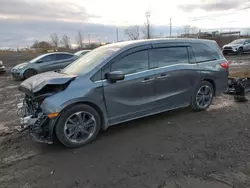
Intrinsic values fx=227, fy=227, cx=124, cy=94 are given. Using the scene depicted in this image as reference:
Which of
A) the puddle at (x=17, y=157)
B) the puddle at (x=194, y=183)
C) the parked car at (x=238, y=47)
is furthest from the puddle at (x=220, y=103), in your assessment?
the parked car at (x=238, y=47)

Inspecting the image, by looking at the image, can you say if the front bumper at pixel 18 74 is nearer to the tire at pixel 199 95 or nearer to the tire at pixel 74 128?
the tire at pixel 74 128

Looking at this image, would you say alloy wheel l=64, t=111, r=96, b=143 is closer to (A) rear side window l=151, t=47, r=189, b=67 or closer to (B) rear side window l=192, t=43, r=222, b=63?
(A) rear side window l=151, t=47, r=189, b=67

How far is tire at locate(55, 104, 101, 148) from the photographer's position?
377cm

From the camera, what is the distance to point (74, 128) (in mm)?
3930

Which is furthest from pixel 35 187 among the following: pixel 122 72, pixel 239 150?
pixel 239 150

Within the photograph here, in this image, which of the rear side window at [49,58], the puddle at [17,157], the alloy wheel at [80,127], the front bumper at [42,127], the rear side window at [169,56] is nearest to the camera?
the puddle at [17,157]

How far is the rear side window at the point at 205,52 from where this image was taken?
212 inches

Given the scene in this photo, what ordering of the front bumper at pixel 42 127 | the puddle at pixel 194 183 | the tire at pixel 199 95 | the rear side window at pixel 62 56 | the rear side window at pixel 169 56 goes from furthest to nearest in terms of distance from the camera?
the rear side window at pixel 62 56
the tire at pixel 199 95
the rear side window at pixel 169 56
the front bumper at pixel 42 127
the puddle at pixel 194 183

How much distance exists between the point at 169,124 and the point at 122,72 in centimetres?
163

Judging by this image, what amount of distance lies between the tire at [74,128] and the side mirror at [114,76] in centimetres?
62

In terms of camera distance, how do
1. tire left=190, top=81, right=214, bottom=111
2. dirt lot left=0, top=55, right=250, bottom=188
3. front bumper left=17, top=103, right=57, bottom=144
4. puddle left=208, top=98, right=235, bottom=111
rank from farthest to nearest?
puddle left=208, top=98, right=235, bottom=111, tire left=190, top=81, right=214, bottom=111, front bumper left=17, top=103, right=57, bottom=144, dirt lot left=0, top=55, right=250, bottom=188

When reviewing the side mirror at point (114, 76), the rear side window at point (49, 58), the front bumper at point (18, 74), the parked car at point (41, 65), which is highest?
the side mirror at point (114, 76)

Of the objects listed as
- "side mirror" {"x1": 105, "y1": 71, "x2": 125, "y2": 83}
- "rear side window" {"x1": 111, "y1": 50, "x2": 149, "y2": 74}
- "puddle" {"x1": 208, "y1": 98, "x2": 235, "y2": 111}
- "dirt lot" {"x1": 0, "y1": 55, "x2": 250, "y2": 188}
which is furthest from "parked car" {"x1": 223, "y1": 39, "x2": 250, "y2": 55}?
"side mirror" {"x1": 105, "y1": 71, "x2": 125, "y2": 83}

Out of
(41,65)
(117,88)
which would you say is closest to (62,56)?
(41,65)
